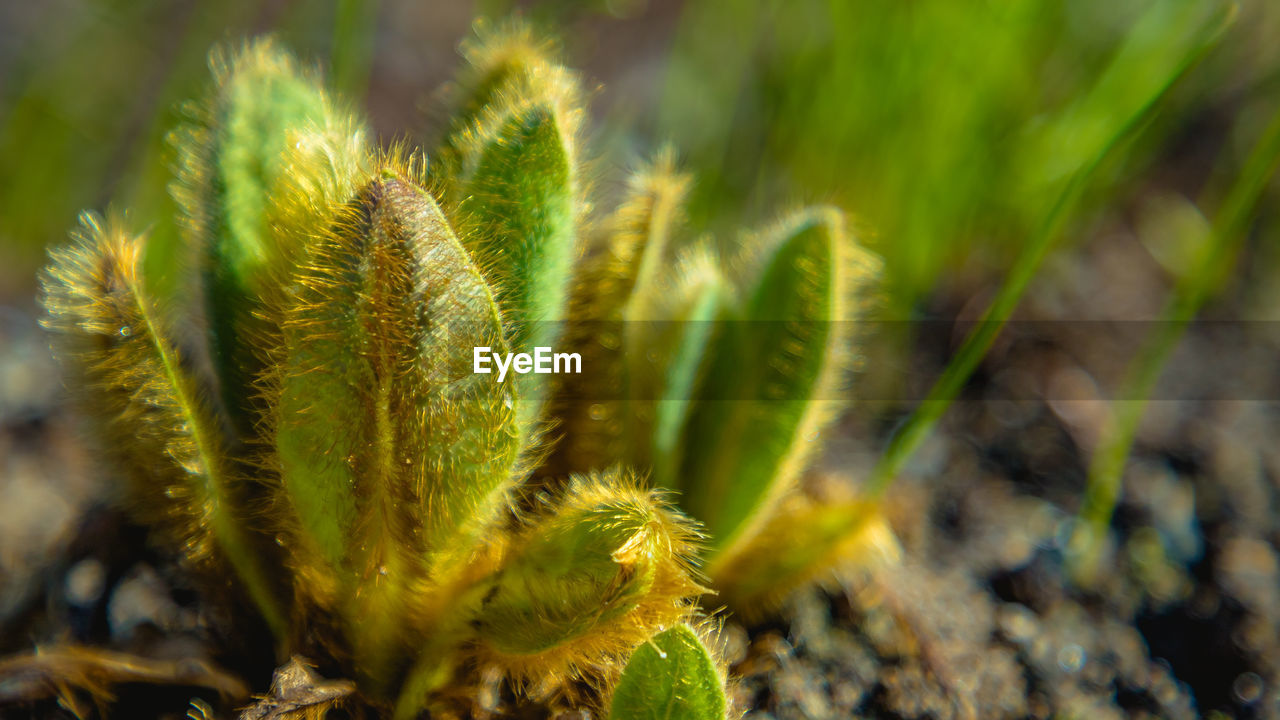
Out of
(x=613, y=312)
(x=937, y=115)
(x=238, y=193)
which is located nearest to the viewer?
(x=238, y=193)

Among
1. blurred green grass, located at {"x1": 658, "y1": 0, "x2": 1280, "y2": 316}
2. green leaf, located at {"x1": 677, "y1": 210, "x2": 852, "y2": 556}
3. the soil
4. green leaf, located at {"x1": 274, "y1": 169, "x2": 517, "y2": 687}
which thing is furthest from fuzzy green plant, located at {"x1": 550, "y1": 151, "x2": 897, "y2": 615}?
blurred green grass, located at {"x1": 658, "y1": 0, "x2": 1280, "y2": 316}

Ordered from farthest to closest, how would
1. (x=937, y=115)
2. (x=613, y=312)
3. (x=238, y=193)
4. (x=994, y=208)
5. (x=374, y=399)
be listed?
1. (x=994, y=208)
2. (x=937, y=115)
3. (x=613, y=312)
4. (x=238, y=193)
5. (x=374, y=399)

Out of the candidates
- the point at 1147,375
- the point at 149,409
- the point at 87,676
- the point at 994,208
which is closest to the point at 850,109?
the point at 994,208

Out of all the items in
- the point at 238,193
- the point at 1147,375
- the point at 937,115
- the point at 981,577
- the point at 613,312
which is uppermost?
the point at 937,115

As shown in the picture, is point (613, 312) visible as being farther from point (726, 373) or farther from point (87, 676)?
point (87, 676)

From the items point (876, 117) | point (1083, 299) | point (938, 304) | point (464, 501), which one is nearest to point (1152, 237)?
point (1083, 299)

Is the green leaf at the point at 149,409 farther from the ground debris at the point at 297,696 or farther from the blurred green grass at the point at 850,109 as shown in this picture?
the blurred green grass at the point at 850,109

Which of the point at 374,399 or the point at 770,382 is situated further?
the point at 770,382
